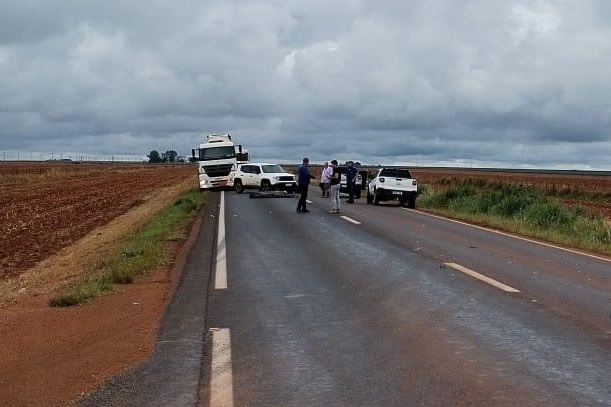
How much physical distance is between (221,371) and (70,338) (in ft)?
7.61

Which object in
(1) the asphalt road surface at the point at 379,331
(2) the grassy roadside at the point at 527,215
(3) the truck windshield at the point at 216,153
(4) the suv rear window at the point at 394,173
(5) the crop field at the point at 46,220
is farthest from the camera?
(3) the truck windshield at the point at 216,153

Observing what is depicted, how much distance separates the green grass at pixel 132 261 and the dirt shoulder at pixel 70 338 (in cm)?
25

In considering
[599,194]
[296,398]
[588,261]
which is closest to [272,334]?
[296,398]

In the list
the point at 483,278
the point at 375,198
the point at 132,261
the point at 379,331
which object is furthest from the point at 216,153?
the point at 379,331

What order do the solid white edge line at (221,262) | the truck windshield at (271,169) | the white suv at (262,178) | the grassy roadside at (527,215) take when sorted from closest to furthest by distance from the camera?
the solid white edge line at (221,262) → the grassy roadside at (527,215) → the white suv at (262,178) → the truck windshield at (271,169)

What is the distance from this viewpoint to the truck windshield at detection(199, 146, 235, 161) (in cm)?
4653

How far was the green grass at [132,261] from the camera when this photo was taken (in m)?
11.3

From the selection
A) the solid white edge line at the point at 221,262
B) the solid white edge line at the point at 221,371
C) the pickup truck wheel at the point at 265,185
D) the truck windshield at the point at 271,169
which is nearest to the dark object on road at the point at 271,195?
the pickup truck wheel at the point at 265,185

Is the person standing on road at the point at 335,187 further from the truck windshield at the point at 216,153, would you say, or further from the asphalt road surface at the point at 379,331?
the truck windshield at the point at 216,153

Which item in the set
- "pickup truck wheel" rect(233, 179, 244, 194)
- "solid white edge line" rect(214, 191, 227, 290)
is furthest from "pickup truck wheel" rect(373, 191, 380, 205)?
"solid white edge line" rect(214, 191, 227, 290)

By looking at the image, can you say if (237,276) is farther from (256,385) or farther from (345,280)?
(256,385)

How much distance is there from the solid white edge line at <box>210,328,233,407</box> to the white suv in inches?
1414

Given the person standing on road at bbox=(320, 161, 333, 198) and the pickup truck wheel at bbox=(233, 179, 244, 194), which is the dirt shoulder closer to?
the person standing on road at bbox=(320, 161, 333, 198)

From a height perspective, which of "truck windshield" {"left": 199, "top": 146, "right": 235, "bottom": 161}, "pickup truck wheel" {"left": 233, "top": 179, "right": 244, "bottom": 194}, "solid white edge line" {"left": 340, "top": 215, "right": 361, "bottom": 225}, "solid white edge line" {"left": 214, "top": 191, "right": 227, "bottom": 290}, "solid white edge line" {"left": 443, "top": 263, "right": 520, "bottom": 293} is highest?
"truck windshield" {"left": 199, "top": 146, "right": 235, "bottom": 161}
